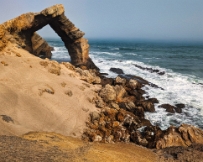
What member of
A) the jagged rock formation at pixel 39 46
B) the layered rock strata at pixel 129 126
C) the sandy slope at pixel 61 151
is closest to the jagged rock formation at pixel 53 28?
the jagged rock formation at pixel 39 46

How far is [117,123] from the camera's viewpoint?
17078mm

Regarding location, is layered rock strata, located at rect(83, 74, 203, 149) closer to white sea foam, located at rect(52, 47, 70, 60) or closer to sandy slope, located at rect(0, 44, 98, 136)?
sandy slope, located at rect(0, 44, 98, 136)

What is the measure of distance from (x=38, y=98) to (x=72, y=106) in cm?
289

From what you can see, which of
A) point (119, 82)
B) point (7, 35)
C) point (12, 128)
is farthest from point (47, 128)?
point (7, 35)

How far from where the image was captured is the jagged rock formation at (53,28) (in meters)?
25.4

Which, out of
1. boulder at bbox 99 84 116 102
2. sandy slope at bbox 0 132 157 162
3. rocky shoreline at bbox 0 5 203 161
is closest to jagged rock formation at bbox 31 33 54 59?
rocky shoreline at bbox 0 5 203 161

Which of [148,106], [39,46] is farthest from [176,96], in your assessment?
[39,46]

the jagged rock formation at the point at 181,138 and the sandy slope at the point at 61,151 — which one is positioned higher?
the sandy slope at the point at 61,151

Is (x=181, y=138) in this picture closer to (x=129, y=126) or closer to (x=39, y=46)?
(x=129, y=126)

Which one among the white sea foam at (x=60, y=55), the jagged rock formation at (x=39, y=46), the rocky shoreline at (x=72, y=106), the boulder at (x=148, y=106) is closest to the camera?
the rocky shoreline at (x=72, y=106)

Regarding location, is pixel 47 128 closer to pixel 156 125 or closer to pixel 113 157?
pixel 113 157

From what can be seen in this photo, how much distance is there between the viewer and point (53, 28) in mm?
32188

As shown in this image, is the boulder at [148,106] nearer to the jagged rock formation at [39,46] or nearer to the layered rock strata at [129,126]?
the layered rock strata at [129,126]

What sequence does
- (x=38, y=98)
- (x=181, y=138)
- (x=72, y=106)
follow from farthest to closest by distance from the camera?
1. (x=72, y=106)
2. (x=38, y=98)
3. (x=181, y=138)
